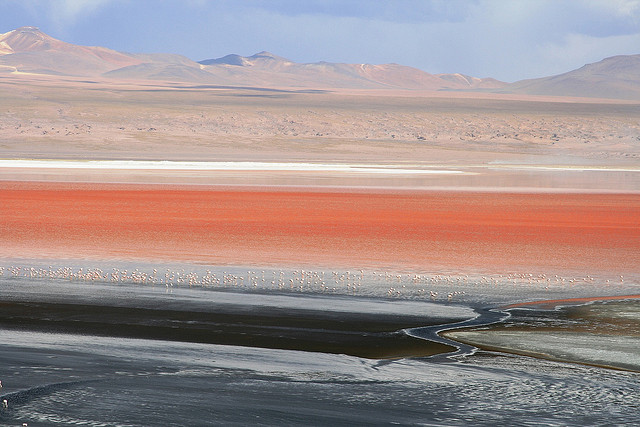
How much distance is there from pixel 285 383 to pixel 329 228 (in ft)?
48.8

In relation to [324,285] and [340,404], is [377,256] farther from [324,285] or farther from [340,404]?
[340,404]

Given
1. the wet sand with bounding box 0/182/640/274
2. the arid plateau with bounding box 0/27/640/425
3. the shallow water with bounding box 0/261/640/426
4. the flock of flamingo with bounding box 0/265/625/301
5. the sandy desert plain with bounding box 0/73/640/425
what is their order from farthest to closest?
the wet sand with bounding box 0/182/640/274
the flock of flamingo with bounding box 0/265/625/301
the arid plateau with bounding box 0/27/640/425
the sandy desert plain with bounding box 0/73/640/425
the shallow water with bounding box 0/261/640/426

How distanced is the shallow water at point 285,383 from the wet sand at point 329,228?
19.5 ft

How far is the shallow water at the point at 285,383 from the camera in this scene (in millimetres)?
7504

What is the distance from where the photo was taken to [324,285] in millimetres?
14445

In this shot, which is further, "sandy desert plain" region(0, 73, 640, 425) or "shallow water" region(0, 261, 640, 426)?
"sandy desert plain" region(0, 73, 640, 425)

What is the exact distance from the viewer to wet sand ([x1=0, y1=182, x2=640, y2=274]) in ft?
58.6

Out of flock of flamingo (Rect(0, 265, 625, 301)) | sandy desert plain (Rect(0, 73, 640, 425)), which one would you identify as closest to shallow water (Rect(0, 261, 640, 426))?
sandy desert plain (Rect(0, 73, 640, 425))

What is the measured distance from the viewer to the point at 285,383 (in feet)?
27.7

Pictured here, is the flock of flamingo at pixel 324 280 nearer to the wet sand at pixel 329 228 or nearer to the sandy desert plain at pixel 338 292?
the sandy desert plain at pixel 338 292

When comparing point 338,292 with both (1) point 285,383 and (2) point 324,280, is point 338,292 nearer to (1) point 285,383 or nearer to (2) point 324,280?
(2) point 324,280

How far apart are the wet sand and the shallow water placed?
594 cm

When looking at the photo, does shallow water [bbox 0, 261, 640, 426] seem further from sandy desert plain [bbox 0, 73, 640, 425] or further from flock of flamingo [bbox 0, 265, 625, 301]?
flock of flamingo [bbox 0, 265, 625, 301]

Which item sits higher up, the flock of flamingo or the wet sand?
the wet sand
